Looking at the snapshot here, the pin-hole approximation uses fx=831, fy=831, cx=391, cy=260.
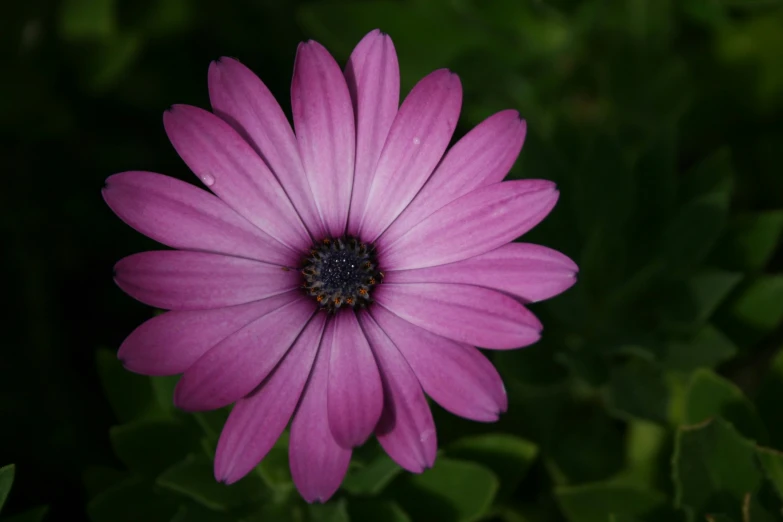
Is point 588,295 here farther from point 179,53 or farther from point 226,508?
point 179,53

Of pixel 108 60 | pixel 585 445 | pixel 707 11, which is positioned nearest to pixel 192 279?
pixel 585 445

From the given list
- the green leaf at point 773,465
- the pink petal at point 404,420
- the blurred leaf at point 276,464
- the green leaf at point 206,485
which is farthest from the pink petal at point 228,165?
the green leaf at point 773,465

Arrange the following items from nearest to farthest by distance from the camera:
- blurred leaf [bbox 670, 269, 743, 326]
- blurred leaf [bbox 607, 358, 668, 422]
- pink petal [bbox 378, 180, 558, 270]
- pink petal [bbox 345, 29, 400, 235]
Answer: pink petal [bbox 378, 180, 558, 270] < pink petal [bbox 345, 29, 400, 235] < blurred leaf [bbox 670, 269, 743, 326] < blurred leaf [bbox 607, 358, 668, 422]

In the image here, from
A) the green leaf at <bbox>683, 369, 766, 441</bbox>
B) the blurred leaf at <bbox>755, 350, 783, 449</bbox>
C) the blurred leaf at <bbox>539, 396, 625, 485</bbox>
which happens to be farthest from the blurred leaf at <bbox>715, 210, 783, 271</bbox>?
the blurred leaf at <bbox>539, 396, 625, 485</bbox>

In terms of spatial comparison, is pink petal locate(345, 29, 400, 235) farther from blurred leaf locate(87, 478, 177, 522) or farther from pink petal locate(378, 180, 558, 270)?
blurred leaf locate(87, 478, 177, 522)

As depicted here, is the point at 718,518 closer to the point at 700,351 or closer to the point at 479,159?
the point at 700,351

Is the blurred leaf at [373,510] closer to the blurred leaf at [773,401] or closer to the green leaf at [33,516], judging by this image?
the green leaf at [33,516]

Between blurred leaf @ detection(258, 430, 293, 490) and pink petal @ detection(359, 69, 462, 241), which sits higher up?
pink petal @ detection(359, 69, 462, 241)
